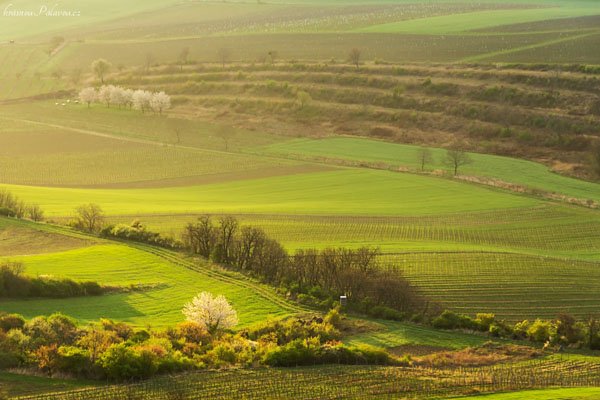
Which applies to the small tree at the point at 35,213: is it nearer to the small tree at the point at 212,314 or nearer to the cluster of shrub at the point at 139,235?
the cluster of shrub at the point at 139,235

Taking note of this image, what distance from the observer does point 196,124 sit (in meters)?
127

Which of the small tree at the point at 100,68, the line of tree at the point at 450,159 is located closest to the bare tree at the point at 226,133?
the line of tree at the point at 450,159

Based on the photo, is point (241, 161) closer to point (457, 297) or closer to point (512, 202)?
point (512, 202)

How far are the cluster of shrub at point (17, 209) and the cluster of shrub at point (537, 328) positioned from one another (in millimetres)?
43769

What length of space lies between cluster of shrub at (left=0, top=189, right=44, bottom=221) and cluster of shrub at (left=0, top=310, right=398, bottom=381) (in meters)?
31.0

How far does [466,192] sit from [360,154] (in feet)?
80.5

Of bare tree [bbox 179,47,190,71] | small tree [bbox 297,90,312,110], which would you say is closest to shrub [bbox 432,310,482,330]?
small tree [bbox 297,90,312,110]

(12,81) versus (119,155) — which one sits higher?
(12,81)

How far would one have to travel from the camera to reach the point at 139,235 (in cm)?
6806

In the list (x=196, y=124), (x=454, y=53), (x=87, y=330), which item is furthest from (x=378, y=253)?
(x=454, y=53)

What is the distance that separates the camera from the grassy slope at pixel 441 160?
8876 cm

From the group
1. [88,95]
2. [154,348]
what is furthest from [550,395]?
[88,95]

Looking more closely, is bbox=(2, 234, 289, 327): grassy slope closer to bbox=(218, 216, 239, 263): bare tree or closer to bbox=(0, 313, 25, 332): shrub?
bbox=(218, 216, 239, 263): bare tree

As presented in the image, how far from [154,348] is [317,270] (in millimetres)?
19883
